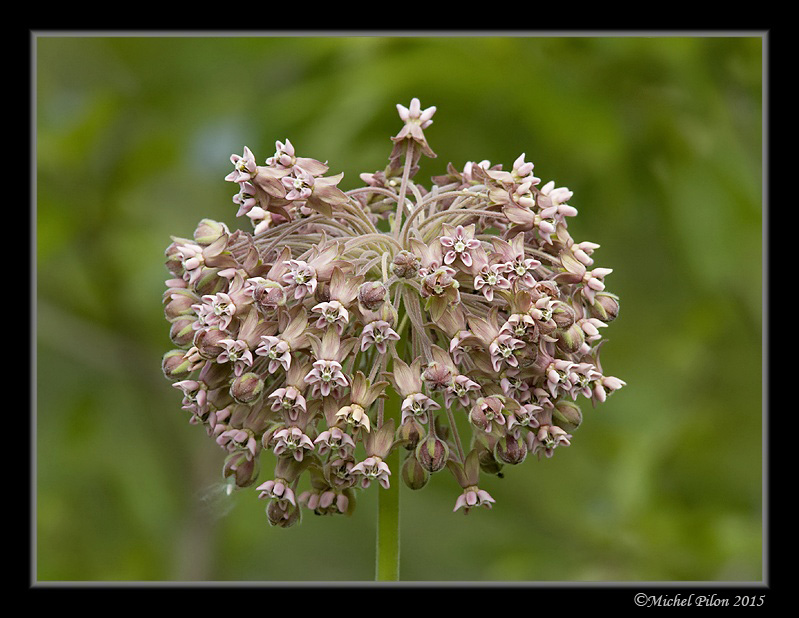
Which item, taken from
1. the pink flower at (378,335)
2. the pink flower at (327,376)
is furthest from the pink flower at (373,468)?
the pink flower at (378,335)

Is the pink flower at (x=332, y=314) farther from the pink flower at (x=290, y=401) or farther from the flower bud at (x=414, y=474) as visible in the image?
the flower bud at (x=414, y=474)

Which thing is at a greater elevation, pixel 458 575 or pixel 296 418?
pixel 296 418

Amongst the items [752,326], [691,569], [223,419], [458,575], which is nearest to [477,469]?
[223,419]

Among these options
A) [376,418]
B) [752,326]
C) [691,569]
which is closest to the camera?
[376,418]

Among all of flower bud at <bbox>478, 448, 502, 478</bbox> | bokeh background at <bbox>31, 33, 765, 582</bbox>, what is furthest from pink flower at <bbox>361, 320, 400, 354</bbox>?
bokeh background at <bbox>31, 33, 765, 582</bbox>

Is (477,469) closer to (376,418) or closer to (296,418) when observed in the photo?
(376,418)

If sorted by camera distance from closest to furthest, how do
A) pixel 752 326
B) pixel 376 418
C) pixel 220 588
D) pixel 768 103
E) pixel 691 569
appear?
1. pixel 376 418
2. pixel 220 588
3. pixel 768 103
4. pixel 691 569
5. pixel 752 326

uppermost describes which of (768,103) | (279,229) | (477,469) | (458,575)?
(768,103)
